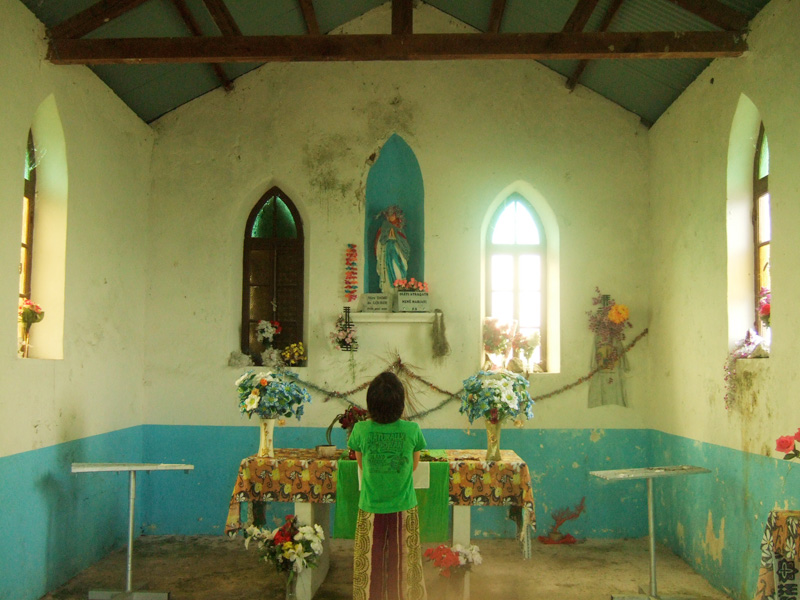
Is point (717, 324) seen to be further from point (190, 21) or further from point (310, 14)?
point (190, 21)

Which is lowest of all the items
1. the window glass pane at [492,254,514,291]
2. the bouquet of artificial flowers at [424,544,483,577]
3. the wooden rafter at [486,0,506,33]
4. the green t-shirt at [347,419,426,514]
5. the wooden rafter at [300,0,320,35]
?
the bouquet of artificial flowers at [424,544,483,577]

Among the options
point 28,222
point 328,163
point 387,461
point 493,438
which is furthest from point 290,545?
point 328,163

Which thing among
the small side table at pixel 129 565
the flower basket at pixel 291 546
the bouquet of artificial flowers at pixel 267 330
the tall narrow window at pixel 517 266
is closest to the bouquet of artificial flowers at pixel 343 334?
the bouquet of artificial flowers at pixel 267 330

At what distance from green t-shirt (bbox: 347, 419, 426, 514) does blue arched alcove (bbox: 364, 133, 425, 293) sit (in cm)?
355

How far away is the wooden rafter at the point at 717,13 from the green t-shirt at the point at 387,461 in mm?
3777

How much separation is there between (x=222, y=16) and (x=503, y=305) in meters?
4.00

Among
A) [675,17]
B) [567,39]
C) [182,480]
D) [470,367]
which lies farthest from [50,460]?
[675,17]

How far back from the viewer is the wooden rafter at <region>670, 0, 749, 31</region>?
549 cm

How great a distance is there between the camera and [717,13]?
5.55 meters

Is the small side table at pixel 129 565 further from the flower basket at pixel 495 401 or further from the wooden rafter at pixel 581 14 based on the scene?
the wooden rafter at pixel 581 14

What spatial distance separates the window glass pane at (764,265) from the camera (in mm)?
5676

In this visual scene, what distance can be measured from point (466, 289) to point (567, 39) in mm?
2773

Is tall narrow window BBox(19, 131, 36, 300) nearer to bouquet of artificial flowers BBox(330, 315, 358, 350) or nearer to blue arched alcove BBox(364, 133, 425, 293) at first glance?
bouquet of artificial flowers BBox(330, 315, 358, 350)

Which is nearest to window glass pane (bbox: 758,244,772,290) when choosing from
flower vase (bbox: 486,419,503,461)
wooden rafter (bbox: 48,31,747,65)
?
wooden rafter (bbox: 48,31,747,65)
